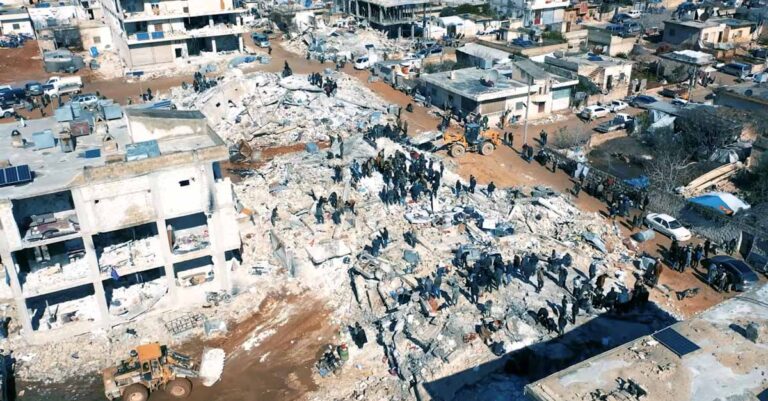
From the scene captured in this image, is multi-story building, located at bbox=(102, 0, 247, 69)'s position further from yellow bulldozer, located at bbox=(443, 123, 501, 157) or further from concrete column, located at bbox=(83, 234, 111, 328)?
concrete column, located at bbox=(83, 234, 111, 328)

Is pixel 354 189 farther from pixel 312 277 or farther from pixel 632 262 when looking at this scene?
pixel 632 262

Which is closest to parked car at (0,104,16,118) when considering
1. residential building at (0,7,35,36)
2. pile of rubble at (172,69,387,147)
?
pile of rubble at (172,69,387,147)

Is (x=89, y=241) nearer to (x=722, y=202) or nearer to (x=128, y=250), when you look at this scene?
(x=128, y=250)

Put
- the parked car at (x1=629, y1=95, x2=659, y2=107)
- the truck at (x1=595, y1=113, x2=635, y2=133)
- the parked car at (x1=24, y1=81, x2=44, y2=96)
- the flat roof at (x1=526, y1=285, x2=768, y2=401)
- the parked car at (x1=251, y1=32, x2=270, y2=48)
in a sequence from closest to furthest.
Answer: the flat roof at (x1=526, y1=285, x2=768, y2=401) < the truck at (x1=595, y1=113, x2=635, y2=133) < the parked car at (x1=629, y1=95, x2=659, y2=107) < the parked car at (x1=24, y1=81, x2=44, y2=96) < the parked car at (x1=251, y1=32, x2=270, y2=48)

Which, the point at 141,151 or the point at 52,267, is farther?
the point at 52,267

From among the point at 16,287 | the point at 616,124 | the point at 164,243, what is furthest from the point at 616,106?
the point at 16,287
